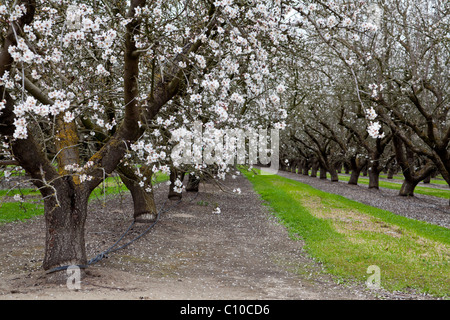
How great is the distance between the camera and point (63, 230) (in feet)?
22.1

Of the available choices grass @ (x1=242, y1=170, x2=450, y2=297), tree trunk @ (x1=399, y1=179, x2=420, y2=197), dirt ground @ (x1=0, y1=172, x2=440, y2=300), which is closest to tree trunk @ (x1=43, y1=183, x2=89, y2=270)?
dirt ground @ (x1=0, y1=172, x2=440, y2=300)

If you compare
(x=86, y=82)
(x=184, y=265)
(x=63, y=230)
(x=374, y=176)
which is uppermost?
(x=86, y=82)

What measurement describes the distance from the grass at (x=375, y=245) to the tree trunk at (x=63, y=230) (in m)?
5.31

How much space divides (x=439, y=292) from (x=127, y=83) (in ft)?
22.0

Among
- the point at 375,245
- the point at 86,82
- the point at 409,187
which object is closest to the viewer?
the point at 86,82

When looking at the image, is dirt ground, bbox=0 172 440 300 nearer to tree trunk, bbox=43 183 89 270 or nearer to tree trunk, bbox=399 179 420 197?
tree trunk, bbox=43 183 89 270

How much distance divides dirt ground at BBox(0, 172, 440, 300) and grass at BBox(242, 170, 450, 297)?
474mm

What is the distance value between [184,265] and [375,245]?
5222 mm

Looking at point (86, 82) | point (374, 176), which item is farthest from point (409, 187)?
point (86, 82)

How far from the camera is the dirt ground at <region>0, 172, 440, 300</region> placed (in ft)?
20.4

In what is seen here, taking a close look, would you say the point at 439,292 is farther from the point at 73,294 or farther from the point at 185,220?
the point at 185,220

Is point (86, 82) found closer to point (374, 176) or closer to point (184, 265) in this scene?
point (184, 265)

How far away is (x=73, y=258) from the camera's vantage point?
6.74 metres
